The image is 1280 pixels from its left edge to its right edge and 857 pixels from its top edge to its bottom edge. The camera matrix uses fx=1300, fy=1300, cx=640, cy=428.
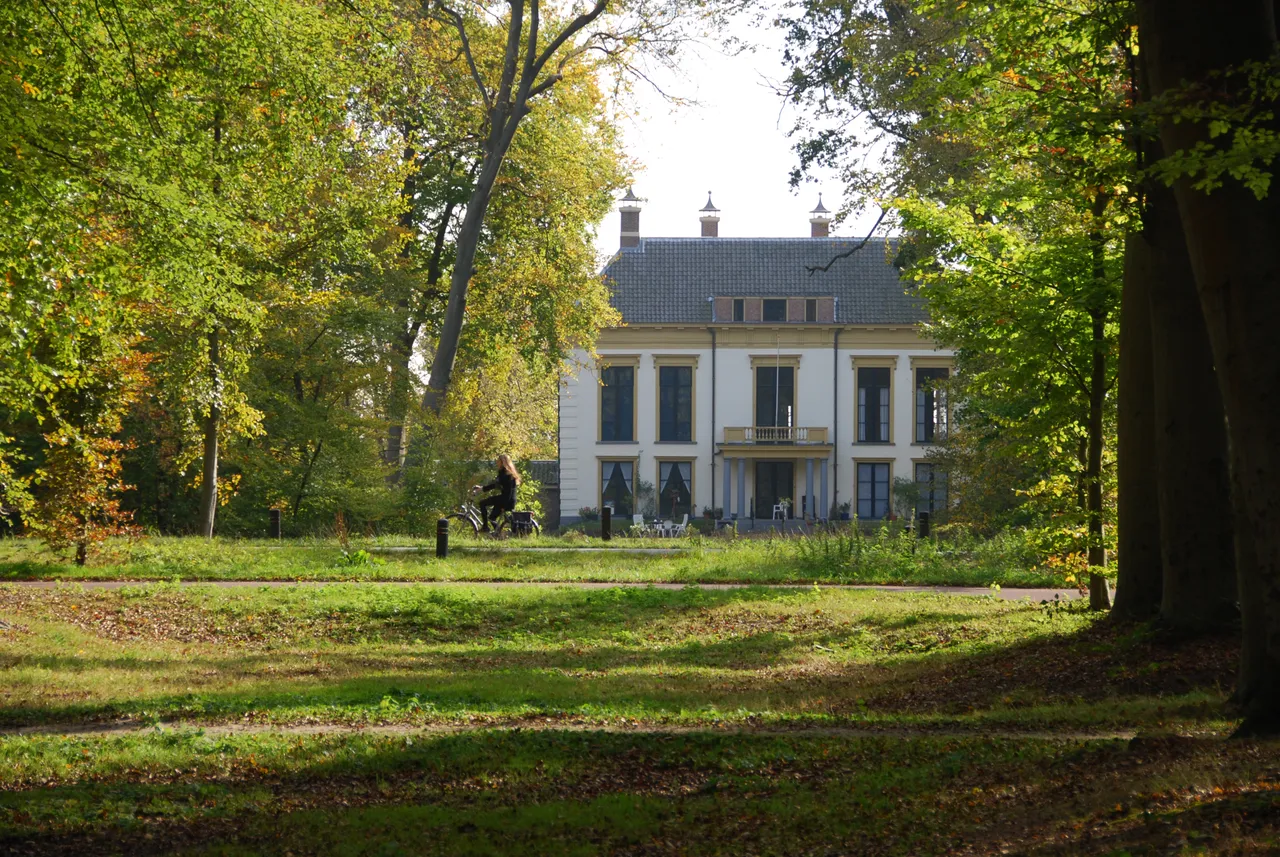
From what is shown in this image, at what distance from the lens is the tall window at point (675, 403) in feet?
165

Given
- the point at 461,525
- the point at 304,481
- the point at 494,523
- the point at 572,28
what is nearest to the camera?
the point at 494,523

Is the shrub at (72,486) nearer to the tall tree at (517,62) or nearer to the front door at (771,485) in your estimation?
the tall tree at (517,62)

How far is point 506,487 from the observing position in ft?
84.4

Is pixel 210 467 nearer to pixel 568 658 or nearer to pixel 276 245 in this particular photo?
pixel 276 245

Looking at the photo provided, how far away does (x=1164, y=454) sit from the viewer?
38.0 ft

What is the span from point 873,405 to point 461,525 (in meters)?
27.5

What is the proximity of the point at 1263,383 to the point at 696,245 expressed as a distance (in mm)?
45163

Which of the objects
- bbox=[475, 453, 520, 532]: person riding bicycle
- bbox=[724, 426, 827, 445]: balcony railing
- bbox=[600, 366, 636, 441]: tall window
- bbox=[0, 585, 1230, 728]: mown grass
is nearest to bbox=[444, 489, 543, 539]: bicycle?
bbox=[475, 453, 520, 532]: person riding bicycle

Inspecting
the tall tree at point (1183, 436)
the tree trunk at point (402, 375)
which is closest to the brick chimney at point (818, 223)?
the tree trunk at point (402, 375)

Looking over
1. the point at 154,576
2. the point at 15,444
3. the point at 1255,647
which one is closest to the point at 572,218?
the point at 15,444

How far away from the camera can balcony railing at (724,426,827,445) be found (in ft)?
163

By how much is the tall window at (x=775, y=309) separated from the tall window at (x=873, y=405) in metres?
3.72

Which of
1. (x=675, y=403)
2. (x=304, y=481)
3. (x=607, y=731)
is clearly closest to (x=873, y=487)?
(x=675, y=403)

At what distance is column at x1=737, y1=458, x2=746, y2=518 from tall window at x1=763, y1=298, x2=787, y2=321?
18.7 feet
